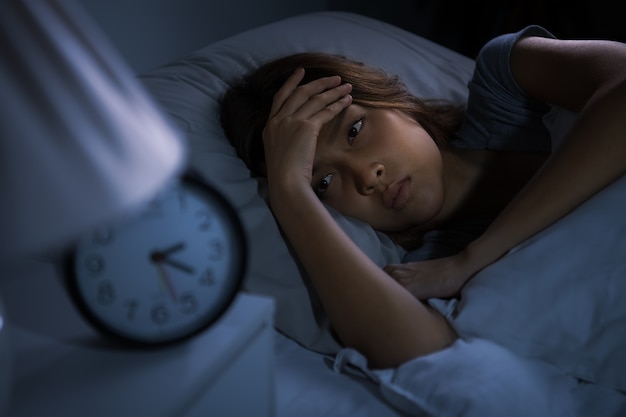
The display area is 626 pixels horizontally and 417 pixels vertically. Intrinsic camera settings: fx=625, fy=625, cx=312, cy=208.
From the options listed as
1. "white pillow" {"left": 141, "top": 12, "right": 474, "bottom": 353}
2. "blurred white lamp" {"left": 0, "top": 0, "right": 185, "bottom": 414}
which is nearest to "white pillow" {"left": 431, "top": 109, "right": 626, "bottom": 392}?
"white pillow" {"left": 141, "top": 12, "right": 474, "bottom": 353}

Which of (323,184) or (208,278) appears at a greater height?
(208,278)

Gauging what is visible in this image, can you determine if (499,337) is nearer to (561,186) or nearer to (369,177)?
(561,186)

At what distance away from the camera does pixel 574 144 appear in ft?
3.04

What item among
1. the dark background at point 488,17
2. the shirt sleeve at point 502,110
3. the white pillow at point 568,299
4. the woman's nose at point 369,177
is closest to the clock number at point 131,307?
the white pillow at point 568,299

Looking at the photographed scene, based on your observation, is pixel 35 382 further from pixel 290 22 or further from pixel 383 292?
pixel 290 22

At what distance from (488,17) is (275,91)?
1614 mm

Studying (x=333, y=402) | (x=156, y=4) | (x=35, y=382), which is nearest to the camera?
(x=35, y=382)

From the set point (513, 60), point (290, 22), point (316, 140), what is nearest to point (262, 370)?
point (316, 140)

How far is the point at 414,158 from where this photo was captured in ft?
3.66

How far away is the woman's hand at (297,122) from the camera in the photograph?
1.01m

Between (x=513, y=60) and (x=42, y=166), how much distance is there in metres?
1.08

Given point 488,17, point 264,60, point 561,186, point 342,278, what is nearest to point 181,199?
point 342,278

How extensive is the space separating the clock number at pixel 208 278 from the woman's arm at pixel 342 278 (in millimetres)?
332

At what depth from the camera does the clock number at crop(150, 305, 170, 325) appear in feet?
1.78
